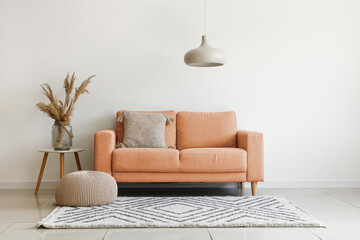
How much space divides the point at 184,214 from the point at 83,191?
0.92 metres

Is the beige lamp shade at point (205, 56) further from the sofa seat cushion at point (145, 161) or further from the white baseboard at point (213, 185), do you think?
the white baseboard at point (213, 185)

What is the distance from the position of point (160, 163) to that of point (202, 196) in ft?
1.90

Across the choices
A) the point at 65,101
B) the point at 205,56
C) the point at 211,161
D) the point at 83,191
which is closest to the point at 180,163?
the point at 211,161

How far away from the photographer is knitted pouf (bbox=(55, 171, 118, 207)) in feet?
11.3

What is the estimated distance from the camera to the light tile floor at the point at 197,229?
2656 millimetres

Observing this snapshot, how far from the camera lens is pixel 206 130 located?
180 inches

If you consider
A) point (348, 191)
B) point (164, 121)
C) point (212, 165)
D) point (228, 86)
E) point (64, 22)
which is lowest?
point (348, 191)

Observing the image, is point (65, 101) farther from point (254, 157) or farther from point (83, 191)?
point (254, 157)

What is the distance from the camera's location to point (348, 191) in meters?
4.53

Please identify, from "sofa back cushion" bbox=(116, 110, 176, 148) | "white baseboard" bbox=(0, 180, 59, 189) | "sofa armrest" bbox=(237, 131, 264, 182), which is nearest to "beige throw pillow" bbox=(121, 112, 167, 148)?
"sofa back cushion" bbox=(116, 110, 176, 148)

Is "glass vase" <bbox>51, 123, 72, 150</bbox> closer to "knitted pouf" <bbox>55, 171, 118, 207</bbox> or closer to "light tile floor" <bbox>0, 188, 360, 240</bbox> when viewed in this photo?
"light tile floor" <bbox>0, 188, 360, 240</bbox>

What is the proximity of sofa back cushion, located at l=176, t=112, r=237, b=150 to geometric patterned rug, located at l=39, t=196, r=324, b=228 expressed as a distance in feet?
2.86

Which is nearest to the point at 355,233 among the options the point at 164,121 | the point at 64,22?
the point at 164,121

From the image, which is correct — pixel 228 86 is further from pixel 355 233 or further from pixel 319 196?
pixel 355 233
